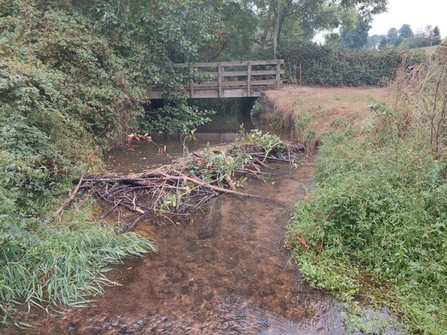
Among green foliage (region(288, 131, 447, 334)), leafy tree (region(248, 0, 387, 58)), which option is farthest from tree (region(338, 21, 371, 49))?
green foliage (region(288, 131, 447, 334))

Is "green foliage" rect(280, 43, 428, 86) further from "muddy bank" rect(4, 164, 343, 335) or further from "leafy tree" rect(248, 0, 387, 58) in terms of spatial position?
"muddy bank" rect(4, 164, 343, 335)

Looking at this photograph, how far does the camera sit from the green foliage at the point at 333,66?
16.6m

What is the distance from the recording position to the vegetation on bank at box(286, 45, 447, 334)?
3.08 metres

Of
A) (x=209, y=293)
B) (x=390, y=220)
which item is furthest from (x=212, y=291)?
(x=390, y=220)

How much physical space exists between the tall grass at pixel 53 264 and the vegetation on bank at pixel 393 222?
2.29 meters

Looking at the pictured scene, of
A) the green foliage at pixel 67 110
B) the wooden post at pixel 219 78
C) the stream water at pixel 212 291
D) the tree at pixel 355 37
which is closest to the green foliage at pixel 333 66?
the wooden post at pixel 219 78

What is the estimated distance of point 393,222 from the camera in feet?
11.9

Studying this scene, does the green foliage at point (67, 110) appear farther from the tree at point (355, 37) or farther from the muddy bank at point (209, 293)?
the tree at point (355, 37)

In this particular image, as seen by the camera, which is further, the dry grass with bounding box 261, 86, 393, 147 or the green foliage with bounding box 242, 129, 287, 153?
the green foliage with bounding box 242, 129, 287, 153

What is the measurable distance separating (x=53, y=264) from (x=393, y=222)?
3.73m

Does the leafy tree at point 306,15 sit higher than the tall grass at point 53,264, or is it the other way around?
the leafy tree at point 306,15

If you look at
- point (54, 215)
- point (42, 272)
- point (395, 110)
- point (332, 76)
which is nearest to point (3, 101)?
point (54, 215)

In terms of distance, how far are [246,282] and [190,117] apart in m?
8.12

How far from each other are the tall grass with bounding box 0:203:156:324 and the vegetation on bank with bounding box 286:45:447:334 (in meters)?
2.29
